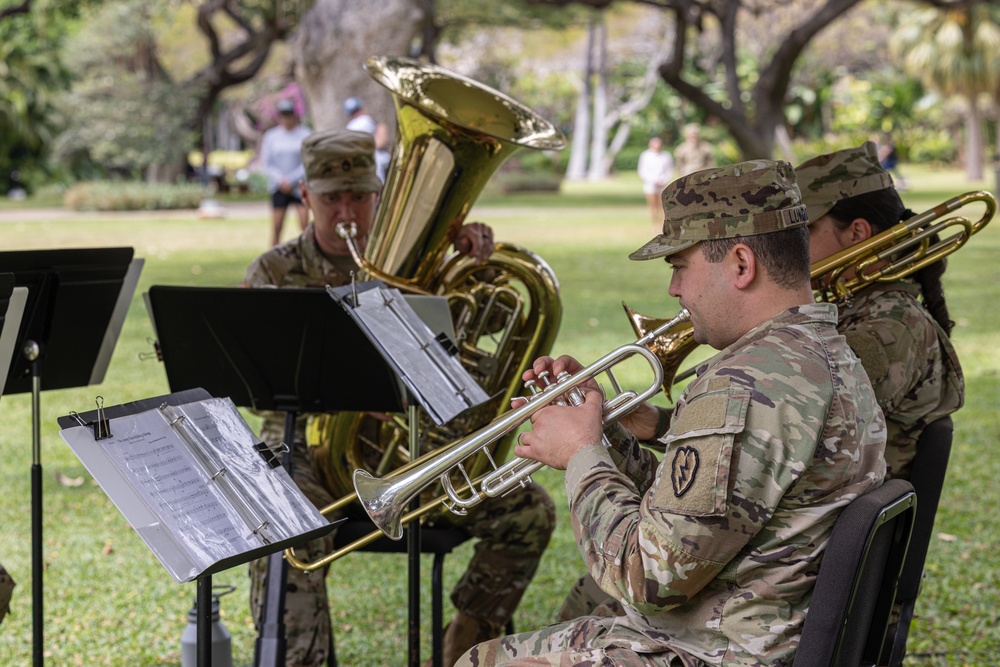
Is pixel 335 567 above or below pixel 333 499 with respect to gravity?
below

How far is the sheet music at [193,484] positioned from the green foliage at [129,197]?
21806 millimetres

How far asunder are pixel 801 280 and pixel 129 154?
27.1 m

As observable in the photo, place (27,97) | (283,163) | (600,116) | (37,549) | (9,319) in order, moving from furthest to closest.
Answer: (600,116)
(27,97)
(283,163)
(37,549)
(9,319)

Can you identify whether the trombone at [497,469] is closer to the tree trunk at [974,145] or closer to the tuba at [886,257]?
the tuba at [886,257]

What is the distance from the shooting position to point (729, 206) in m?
2.17

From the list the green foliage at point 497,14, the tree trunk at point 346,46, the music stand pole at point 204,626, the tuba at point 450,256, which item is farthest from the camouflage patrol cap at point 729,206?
the green foliage at point 497,14

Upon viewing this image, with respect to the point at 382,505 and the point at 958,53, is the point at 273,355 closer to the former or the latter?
the point at 382,505

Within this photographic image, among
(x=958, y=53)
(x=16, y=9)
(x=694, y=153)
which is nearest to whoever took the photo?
(x=694, y=153)

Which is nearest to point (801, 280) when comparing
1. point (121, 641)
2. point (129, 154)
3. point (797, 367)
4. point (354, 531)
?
→ point (797, 367)

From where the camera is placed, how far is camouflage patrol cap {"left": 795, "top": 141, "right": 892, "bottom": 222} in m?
3.12

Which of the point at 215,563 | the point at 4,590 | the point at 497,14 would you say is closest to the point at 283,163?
the point at 4,590

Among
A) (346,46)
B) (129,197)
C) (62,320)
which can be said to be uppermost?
(346,46)

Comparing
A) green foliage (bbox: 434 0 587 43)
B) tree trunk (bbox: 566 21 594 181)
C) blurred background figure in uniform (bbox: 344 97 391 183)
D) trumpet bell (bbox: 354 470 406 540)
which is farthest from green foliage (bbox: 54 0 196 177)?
trumpet bell (bbox: 354 470 406 540)

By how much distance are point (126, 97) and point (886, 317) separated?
89.0 ft
